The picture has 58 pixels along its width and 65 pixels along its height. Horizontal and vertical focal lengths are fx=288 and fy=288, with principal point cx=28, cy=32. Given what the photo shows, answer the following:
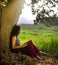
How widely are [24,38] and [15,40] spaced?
15.9 feet

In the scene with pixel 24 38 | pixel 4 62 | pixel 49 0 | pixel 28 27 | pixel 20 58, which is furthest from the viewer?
pixel 28 27

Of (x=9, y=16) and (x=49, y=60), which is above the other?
(x=9, y=16)

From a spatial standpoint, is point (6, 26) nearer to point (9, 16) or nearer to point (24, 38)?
point (9, 16)

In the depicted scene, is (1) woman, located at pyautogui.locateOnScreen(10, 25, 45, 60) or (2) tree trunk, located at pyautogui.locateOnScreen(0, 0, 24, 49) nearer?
(1) woman, located at pyautogui.locateOnScreen(10, 25, 45, 60)

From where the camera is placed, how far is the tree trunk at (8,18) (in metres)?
7.87

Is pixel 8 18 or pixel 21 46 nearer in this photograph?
pixel 21 46

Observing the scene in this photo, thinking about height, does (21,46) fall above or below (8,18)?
below

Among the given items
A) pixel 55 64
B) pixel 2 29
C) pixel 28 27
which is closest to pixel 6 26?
pixel 2 29

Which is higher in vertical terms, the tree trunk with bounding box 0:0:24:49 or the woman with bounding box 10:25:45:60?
the tree trunk with bounding box 0:0:24:49

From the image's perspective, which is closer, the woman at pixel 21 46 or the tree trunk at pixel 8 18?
the woman at pixel 21 46

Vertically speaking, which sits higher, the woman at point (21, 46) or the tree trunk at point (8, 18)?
the tree trunk at point (8, 18)

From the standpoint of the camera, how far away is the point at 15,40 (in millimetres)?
7754

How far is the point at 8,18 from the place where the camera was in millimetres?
7930

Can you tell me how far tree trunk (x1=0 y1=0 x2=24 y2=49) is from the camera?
7871 millimetres
